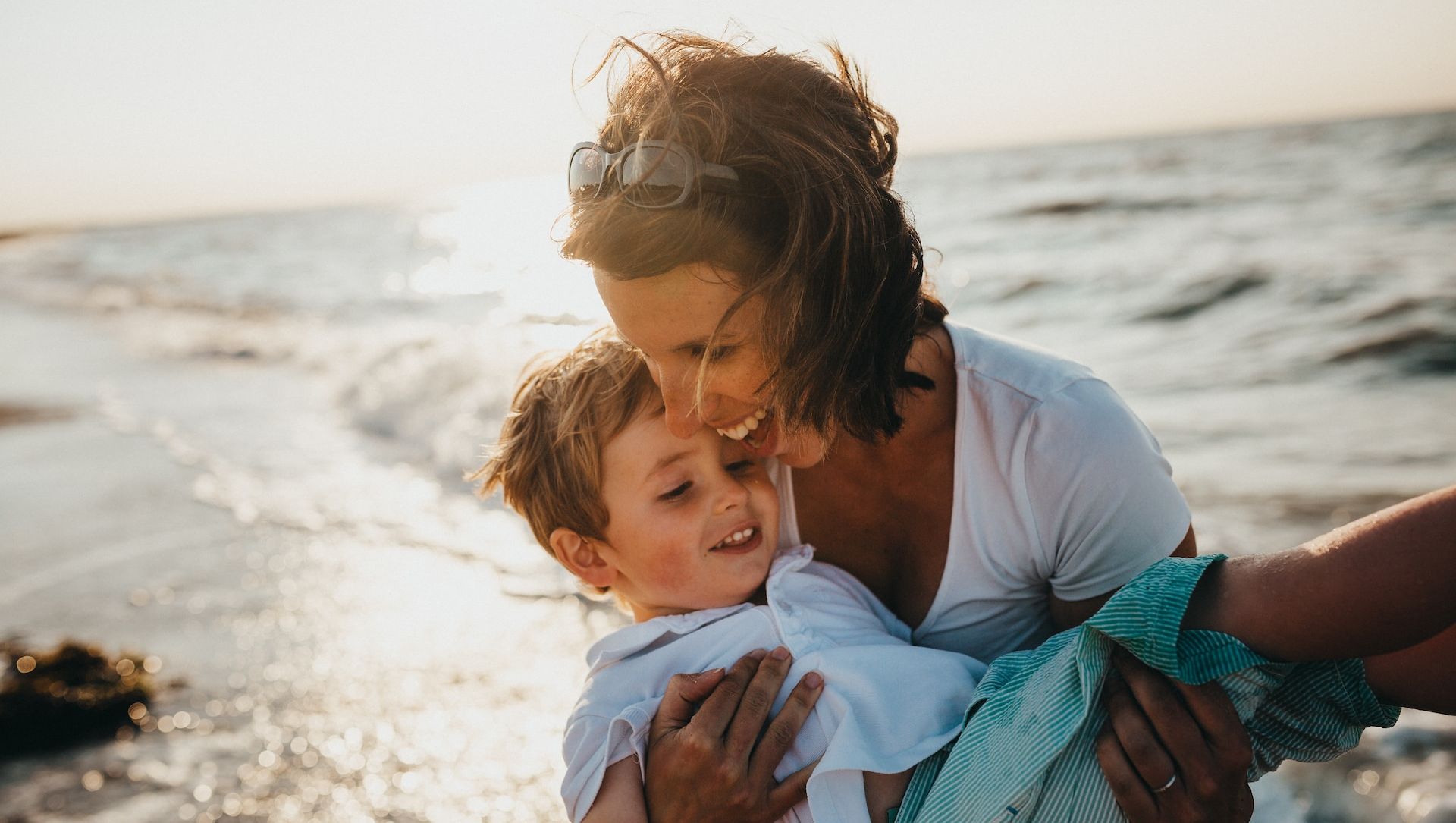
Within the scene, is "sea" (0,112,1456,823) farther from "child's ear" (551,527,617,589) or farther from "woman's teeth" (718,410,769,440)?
"child's ear" (551,527,617,589)

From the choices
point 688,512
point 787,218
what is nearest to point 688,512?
point 688,512

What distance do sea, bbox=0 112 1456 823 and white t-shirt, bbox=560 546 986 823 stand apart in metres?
0.88

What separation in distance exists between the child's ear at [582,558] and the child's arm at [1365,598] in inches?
57.0

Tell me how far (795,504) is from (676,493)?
0.31 meters

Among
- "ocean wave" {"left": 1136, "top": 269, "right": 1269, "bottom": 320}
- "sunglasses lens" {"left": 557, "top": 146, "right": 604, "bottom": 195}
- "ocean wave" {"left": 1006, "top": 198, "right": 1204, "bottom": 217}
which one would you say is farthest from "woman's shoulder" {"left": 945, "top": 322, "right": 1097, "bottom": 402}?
"ocean wave" {"left": 1006, "top": 198, "right": 1204, "bottom": 217}

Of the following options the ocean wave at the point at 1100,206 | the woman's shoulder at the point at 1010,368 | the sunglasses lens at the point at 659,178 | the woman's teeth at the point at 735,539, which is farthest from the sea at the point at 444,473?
the woman's teeth at the point at 735,539

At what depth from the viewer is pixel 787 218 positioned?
1.96m

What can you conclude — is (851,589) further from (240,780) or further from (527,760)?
(240,780)

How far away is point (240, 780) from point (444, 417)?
18.9ft

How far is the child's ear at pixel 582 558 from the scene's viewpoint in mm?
2615

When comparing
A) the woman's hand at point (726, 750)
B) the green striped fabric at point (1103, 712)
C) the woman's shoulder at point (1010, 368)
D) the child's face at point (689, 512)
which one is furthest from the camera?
the child's face at point (689, 512)

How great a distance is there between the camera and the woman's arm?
1.39m

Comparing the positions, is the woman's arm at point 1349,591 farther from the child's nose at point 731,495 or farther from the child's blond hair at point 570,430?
the child's blond hair at point 570,430

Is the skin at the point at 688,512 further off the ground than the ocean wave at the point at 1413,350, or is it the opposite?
the skin at the point at 688,512
